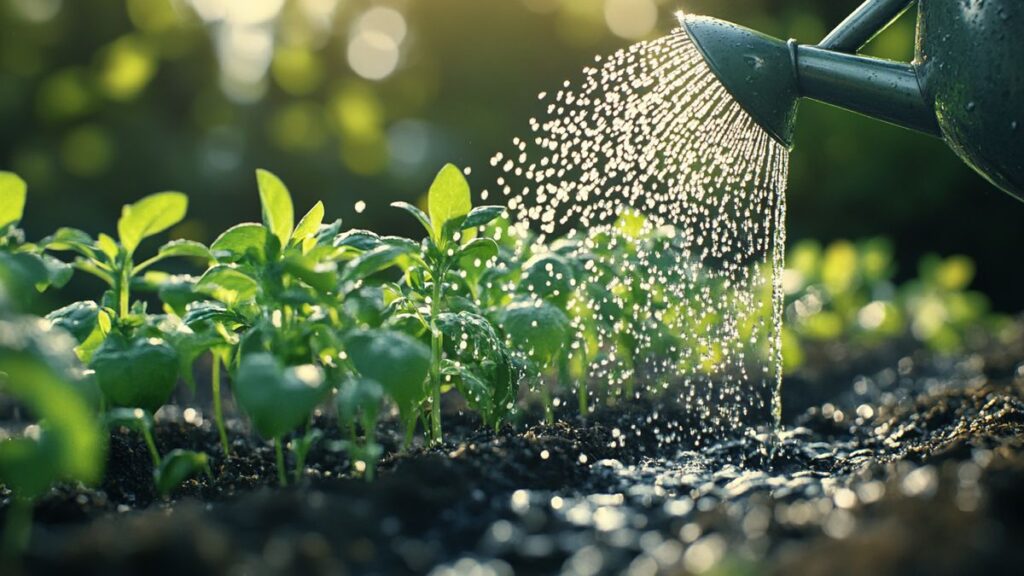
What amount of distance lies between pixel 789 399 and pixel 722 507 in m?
2.11

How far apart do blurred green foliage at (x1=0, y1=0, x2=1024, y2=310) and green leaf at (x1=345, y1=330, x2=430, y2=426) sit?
478 cm

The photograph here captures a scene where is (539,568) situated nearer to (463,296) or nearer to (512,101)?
(463,296)

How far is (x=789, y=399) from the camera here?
137 inches

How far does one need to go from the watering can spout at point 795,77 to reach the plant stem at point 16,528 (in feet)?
4.83

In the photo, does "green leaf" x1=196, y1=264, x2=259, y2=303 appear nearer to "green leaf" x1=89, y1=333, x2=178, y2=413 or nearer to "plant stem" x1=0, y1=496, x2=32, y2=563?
"green leaf" x1=89, y1=333, x2=178, y2=413

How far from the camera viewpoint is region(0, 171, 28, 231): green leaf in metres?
1.81

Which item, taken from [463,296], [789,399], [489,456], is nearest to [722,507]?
[489,456]

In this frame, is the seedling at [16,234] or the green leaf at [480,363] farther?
the green leaf at [480,363]

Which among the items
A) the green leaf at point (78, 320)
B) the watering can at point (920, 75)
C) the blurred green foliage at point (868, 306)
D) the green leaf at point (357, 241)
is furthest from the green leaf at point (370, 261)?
the blurred green foliage at point (868, 306)

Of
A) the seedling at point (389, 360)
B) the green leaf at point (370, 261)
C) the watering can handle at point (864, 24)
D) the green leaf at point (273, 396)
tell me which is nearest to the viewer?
the green leaf at point (273, 396)

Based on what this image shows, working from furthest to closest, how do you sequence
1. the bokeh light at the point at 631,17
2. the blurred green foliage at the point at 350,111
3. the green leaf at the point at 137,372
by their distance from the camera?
the bokeh light at the point at 631,17 < the blurred green foliage at the point at 350,111 < the green leaf at the point at 137,372

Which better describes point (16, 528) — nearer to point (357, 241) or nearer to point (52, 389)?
point (52, 389)

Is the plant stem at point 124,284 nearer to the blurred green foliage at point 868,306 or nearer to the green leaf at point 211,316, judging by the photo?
the green leaf at point 211,316

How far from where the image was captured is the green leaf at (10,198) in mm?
1814
